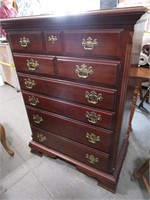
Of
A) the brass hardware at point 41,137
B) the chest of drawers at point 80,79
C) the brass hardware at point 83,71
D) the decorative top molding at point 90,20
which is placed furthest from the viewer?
the brass hardware at point 41,137

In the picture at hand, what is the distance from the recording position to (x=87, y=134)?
1058 mm

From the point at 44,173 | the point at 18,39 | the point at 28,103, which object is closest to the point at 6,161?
the point at 44,173

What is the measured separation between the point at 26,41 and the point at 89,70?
0.46m

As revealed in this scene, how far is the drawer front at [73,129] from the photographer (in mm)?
1003

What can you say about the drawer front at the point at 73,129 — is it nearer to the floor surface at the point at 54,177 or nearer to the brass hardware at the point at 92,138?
the brass hardware at the point at 92,138

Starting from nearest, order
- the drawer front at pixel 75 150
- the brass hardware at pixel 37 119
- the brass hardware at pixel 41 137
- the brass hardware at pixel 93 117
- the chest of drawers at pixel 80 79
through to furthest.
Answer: the chest of drawers at pixel 80 79
the brass hardware at pixel 93 117
the drawer front at pixel 75 150
the brass hardware at pixel 37 119
the brass hardware at pixel 41 137

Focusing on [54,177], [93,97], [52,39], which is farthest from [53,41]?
[54,177]

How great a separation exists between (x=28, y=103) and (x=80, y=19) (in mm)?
804

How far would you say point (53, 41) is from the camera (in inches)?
33.8

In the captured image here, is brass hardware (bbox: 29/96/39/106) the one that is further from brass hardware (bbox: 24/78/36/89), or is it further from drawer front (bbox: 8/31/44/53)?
drawer front (bbox: 8/31/44/53)

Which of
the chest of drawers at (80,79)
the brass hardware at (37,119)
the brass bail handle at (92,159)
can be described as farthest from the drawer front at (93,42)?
the brass bail handle at (92,159)

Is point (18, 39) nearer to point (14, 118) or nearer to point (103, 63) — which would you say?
point (103, 63)

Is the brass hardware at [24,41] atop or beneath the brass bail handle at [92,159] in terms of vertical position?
atop

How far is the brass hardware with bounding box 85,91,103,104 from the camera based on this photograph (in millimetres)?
862
